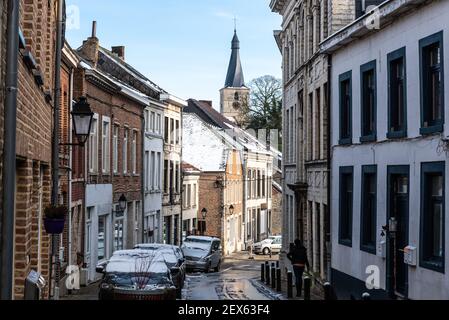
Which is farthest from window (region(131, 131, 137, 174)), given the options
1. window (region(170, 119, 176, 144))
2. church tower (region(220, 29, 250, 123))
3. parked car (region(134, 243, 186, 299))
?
church tower (region(220, 29, 250, 123))

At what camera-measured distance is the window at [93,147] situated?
2951 centimetres

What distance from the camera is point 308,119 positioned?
2844 centimetres

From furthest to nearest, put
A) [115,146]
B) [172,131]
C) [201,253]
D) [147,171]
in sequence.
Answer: [172,131] < [147,171] < [201,253] < [115,146]

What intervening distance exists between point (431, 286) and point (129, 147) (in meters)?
23.1

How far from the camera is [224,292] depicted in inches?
1008

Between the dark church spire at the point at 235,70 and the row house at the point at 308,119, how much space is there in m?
79.3

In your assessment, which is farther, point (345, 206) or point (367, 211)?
point (345, 206)

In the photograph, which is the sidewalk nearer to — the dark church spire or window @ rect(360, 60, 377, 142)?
window @ rect(360, 60, 377, 142)

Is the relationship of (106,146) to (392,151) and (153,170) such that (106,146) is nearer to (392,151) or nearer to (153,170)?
(153,170)

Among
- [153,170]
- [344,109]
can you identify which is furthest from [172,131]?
[344,109]

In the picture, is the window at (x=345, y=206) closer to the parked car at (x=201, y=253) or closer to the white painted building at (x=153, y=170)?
the parked car at (x=201, y=253)

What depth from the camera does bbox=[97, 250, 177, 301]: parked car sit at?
59.2 feet

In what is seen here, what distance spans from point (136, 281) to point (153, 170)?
24210 mm

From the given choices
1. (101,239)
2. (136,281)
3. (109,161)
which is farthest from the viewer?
(109,161)
